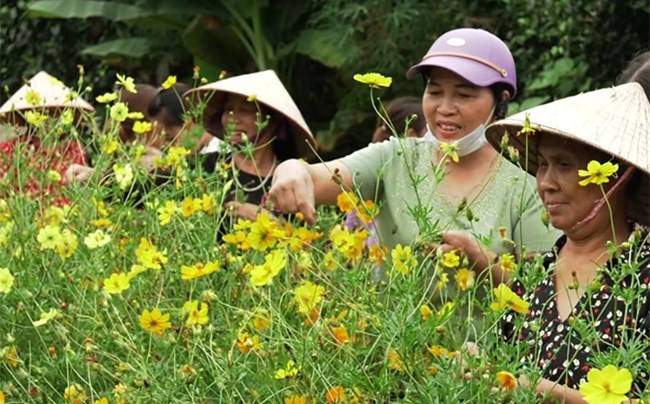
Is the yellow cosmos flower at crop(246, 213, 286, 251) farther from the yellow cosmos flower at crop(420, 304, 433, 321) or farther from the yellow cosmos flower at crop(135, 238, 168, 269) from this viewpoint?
the yellow cosmos flower at crop(420, 304, 433, 321)

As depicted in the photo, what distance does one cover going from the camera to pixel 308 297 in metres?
2.48

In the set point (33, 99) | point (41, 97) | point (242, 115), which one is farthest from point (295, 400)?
point (41, 97)

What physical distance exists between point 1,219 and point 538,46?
5.64 meters

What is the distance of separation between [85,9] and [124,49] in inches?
14.1

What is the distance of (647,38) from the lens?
7.58 metres

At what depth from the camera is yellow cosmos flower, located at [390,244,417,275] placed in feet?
7.82

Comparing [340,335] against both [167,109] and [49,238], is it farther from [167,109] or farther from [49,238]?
[167,109]

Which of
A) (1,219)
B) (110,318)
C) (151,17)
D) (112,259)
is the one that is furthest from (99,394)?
(151,17)

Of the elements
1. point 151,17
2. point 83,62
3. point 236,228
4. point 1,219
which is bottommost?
point 83,62

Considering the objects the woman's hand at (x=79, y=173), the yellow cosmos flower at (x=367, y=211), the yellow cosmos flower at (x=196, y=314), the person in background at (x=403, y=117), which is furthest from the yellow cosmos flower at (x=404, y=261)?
the person in background at (x=403, y=117)

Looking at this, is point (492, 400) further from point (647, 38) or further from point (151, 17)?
point (151, 17)

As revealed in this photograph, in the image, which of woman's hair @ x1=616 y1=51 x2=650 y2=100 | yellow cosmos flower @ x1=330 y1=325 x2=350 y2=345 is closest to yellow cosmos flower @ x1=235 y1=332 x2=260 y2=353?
yellow cosmos flower @ x1=330 y1=325 x2=350 y2=345

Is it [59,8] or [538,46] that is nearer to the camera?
[538,46]

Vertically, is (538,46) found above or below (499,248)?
below
